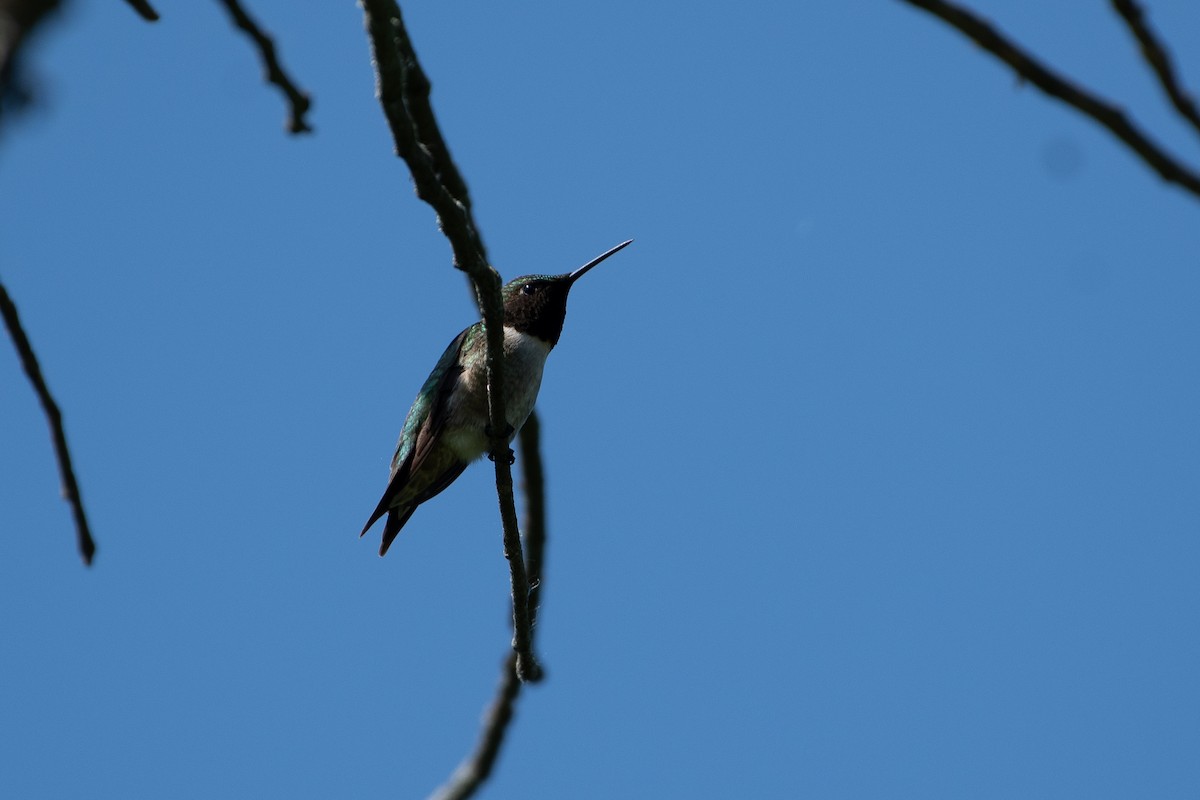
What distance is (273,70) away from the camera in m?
3.00

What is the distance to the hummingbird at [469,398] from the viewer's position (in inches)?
243

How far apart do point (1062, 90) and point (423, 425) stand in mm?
5299

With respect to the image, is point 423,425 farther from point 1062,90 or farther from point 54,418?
point 1062,90

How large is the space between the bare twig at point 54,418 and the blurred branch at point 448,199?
2.99 ft

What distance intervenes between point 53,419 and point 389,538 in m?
4.24

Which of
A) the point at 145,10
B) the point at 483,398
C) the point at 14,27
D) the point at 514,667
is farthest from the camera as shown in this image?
the point at 483,398

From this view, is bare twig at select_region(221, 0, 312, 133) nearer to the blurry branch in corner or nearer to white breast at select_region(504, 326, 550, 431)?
the blurry branch in corner

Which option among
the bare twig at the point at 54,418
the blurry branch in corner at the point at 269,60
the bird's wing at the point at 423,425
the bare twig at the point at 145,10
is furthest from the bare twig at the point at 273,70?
the bird's wing at the point at 423,425

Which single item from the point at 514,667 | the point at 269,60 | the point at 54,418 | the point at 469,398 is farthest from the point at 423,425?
the point at 54,418

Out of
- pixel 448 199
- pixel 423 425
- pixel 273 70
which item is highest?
pixel 273 70

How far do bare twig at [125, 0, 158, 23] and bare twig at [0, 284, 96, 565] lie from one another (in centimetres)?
89

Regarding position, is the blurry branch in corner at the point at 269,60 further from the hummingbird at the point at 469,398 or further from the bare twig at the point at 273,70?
the hummingbird at the point at 469,398

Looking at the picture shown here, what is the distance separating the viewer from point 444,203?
3.10 metres

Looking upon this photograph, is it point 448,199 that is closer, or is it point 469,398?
point 448,199
